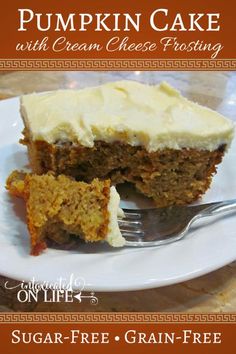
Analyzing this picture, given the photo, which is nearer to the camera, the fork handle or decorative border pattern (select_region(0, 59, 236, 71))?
the fork handle

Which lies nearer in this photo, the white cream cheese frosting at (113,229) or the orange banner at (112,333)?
the orange banner at (112,333)

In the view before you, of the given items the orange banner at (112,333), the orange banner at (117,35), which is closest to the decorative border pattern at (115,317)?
the orange banner at (112,333)

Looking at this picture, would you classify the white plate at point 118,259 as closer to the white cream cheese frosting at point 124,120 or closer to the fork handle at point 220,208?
the fork handle at point 220,208

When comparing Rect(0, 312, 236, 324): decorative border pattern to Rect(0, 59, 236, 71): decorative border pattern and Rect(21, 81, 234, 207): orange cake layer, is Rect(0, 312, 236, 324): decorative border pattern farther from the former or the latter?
Rect(0, 59, 236, 71): decorative border pattern

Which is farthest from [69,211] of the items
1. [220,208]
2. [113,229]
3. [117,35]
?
[117,35]

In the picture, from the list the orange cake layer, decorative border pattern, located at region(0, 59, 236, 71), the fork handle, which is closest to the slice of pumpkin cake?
the orange cake layer

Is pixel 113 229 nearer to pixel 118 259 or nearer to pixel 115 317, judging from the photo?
pixel 118 259
